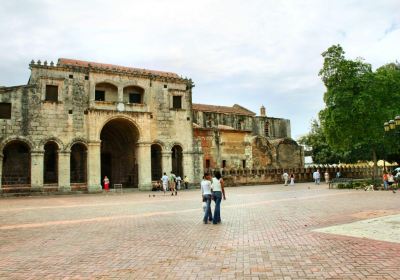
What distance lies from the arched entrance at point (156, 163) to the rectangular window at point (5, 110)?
41.1ft

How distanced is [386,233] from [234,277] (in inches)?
203

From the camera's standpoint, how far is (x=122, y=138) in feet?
118

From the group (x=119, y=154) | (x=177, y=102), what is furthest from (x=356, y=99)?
(x=119, y=154)

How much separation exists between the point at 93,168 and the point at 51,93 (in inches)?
283

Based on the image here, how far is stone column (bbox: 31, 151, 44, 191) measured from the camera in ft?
91.1

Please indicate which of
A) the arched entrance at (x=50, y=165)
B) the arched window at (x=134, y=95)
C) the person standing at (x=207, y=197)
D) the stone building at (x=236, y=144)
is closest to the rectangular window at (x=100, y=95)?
the arched window at (x=134, y=95)

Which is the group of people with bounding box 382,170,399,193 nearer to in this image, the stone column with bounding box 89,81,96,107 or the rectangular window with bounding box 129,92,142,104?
the rectangular window with bounding box 129,92,142,104

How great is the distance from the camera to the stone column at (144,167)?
31953 millimetres

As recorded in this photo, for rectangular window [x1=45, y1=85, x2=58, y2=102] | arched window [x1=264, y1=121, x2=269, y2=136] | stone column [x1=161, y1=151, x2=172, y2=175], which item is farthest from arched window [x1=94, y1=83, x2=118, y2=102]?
arched window [x1=264, y1=121, x2=269, y2=136]

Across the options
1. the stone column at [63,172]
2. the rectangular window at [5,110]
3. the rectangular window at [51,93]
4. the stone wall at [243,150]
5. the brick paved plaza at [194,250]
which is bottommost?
the brick paved plaza at [194,250]

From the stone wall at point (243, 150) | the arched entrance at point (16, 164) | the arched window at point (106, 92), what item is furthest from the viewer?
the stone wall at point (243, 150)

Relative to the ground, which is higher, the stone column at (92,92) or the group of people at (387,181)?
the stone column at (92,92)

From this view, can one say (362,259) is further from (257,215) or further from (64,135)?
(64,135)

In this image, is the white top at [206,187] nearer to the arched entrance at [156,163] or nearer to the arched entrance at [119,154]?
the arched entrance at [156,163]
